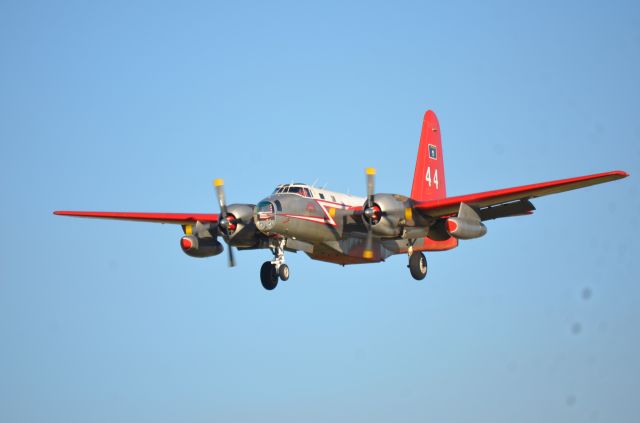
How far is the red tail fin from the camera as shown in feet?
133

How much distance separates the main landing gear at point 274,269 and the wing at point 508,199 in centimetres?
514

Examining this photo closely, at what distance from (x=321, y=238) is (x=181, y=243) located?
5357 millimetres

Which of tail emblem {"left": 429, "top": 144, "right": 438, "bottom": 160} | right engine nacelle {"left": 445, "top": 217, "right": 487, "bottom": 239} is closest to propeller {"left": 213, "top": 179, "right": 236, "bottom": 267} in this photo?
right engine nacelle {"left": 445, "top": 217, "right": 487, "bottom": 239}

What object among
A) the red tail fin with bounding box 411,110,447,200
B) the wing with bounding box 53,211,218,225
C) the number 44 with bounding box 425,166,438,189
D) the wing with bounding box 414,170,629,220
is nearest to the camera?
the wing with bounding box 414,170,629,220

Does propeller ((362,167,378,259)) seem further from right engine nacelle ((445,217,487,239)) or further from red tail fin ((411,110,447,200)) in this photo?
red tail fin ((411,110,447,200))

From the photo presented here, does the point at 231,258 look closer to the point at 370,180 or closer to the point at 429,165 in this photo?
the point at 370,180

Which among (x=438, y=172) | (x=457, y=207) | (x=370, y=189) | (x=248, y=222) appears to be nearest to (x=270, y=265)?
(x=248, y=222)

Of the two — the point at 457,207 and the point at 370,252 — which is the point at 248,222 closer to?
the point at 370,252

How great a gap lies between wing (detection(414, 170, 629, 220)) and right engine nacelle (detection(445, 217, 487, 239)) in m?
0.72

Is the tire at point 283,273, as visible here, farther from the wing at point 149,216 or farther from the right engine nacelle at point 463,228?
the right engine nacelle at point 463,228

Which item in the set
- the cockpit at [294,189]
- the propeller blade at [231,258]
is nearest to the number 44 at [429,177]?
the cockpit at [294,189]

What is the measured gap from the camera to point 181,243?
3650 cm

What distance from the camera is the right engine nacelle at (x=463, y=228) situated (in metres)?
34.1

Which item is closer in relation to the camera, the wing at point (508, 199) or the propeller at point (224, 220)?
the wing at point (508, 199)
